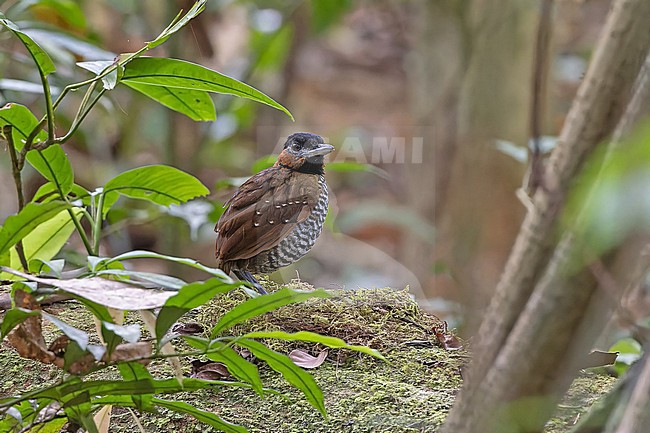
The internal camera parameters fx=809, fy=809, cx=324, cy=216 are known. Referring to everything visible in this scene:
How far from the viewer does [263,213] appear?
1768 millimetres

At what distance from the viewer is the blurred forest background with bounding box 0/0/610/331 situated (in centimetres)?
322

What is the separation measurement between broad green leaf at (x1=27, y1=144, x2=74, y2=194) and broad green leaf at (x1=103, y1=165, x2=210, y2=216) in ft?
0.25

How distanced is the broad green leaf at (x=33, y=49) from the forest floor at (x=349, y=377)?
64cm

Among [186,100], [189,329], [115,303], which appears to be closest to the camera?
[115,303]

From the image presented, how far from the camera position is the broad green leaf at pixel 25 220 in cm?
105

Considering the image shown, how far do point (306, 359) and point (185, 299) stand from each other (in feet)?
2.08

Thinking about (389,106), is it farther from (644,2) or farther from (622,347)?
(644,2)

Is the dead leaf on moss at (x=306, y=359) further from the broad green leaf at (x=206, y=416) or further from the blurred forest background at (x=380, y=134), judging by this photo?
the blurred forest background at (x=380, y=134)

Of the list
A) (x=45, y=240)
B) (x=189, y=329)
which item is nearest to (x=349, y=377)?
(x=189, y=329)

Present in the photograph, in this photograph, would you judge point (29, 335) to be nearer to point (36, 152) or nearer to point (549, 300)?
point (36, 152)

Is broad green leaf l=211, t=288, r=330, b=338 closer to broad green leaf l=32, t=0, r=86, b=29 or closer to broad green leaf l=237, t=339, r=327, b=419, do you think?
broad green leaf l=237, t=339, r=327, b=419

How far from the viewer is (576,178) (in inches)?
34.7

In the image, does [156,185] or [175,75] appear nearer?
[175,75]

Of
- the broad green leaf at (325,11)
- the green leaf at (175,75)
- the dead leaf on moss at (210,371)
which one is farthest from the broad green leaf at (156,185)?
the broad green leaf at (325,11)
